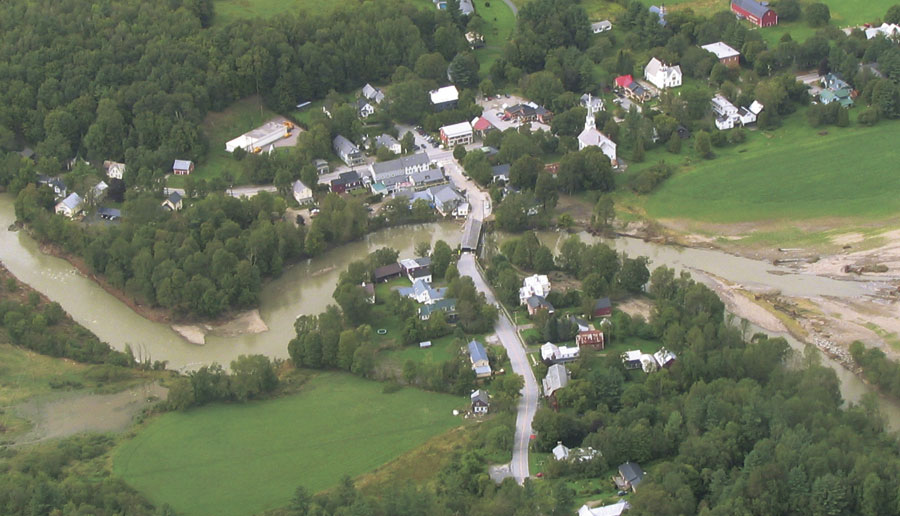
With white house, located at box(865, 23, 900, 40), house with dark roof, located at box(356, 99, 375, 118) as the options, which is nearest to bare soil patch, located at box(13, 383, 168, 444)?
house with dark roof, located at box(356, 99, 375, 118)

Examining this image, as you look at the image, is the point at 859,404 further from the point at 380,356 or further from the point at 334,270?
the point at 334,270

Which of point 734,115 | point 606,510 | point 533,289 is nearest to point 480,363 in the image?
point 533,289

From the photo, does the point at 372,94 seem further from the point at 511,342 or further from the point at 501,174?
the point at 511,342

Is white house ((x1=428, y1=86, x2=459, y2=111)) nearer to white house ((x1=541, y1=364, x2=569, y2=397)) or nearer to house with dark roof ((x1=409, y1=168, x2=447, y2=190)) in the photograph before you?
house with dark roof ((x1=409, y1=168, x2=447, y2=190))

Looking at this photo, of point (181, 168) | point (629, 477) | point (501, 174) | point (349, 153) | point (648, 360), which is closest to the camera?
point (629, 477)

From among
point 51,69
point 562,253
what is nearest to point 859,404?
point 562,253

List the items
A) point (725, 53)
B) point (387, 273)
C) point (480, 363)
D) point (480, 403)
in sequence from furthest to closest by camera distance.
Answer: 1. point (725, 53)
2. point (387, 273)
3. point (480, 363)
4. point (480, 403)
